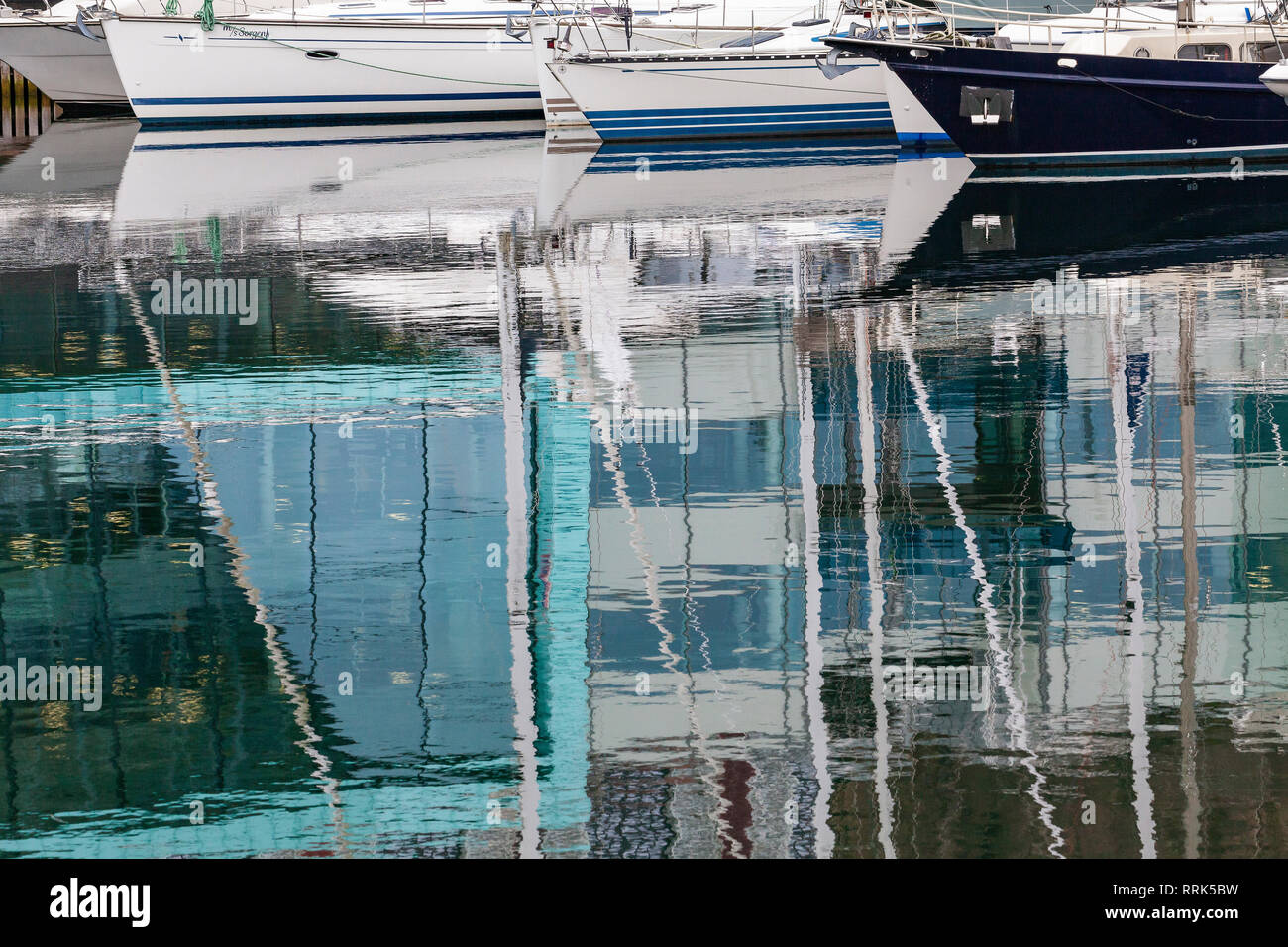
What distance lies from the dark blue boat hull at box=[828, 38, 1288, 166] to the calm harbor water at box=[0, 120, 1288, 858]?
11734mm

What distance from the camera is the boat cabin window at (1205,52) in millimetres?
29984

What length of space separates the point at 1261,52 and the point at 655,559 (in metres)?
24.4

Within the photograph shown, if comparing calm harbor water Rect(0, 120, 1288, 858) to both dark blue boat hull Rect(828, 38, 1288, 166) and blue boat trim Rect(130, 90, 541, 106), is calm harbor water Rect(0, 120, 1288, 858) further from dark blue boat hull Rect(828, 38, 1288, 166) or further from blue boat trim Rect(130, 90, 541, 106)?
blue boat trim Rect(130, 90, 541, 106)

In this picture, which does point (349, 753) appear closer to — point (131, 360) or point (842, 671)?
point (842, 671)

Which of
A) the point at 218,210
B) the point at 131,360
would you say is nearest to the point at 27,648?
the point at 131,360

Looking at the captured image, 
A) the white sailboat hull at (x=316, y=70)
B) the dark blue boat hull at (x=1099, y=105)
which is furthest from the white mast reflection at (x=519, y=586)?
the white sailboat hull at (x=316, y=70)

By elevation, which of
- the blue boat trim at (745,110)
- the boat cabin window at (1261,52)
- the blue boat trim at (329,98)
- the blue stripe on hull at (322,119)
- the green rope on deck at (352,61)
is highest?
the green rope on deck at (352,61)

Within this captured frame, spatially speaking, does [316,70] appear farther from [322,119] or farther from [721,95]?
[721,95]

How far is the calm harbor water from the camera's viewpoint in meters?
6.20

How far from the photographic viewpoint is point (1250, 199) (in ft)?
82.0

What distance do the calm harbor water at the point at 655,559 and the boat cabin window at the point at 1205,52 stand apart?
12.2 meters

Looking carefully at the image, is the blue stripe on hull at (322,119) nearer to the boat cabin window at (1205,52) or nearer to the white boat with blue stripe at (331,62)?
the white boat with blue stripe at (331,62)

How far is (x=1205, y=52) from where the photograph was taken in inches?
1187
